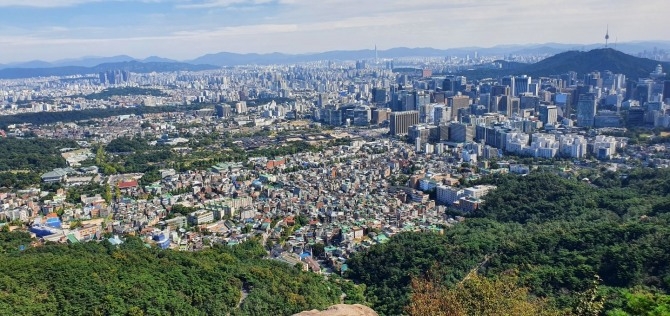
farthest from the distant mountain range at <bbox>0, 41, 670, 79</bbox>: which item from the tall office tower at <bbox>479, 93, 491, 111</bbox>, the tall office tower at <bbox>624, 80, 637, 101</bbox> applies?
the tall office tower at <bbox>479, 93, 491, 111</bbox>


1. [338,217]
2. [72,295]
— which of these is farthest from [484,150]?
[72,295]

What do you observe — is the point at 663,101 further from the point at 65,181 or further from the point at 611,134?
the point at 65,181

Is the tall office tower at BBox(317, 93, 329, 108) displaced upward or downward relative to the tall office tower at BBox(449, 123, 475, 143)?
upward

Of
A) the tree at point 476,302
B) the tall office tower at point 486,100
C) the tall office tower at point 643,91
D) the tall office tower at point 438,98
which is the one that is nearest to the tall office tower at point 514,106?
the tall office tower at point 486,100

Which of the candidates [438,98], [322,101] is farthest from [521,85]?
[322,101]

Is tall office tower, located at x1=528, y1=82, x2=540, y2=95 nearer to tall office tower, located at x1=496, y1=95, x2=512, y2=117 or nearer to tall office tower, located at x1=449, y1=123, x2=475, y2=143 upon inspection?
tall office tower, located at x1=496, y1=95, x2=512, y2=117

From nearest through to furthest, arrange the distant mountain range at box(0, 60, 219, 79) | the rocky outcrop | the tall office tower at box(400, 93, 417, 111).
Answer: the rocky outcrop < the tall office tower at box(400, 93, 417, 111) < the distant mountain range at box(0, 60, 219, 79)

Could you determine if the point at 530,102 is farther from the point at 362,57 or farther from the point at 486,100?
the point at 362,57
